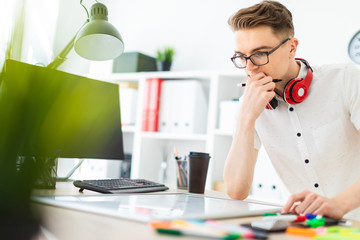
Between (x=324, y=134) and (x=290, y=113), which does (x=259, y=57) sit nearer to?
(x=290, y=113)

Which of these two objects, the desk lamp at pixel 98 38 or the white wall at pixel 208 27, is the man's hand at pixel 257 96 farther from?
the white wall at pixel 208 27

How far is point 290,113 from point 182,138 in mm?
1506

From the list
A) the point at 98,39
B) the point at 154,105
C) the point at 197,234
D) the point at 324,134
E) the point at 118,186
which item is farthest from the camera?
the point at 154,105

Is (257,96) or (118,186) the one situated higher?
(257,96)

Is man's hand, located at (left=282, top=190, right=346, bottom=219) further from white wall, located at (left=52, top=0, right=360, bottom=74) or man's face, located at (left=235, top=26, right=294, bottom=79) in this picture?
white wall, located at (left=52, top=0, right=360, bottom=74)

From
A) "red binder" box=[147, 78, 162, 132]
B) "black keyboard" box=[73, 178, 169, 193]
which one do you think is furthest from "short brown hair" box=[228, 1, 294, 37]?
"red binder" box=[147, 78, 162, 132]

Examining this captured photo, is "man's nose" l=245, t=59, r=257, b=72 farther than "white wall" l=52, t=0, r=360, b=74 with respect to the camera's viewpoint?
No

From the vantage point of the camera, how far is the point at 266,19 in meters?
1.50

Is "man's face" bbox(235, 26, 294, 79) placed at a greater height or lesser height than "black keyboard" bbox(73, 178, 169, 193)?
greater

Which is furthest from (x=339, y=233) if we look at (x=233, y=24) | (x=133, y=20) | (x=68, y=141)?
(x=133, y=20)

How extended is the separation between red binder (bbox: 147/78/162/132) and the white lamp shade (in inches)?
58.7

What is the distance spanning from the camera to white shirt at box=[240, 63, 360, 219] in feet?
5.12

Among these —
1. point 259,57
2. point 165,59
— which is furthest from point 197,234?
point 165,59

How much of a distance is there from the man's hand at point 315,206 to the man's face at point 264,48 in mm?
716
